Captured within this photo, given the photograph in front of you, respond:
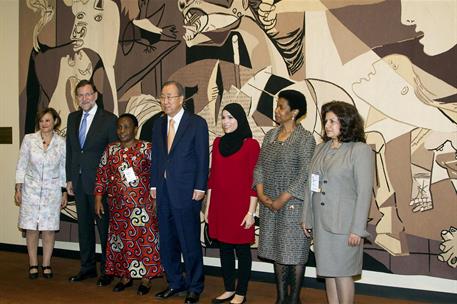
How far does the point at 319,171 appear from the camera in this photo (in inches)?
152

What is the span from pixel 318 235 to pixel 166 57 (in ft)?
9.96

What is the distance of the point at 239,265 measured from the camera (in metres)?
4.52

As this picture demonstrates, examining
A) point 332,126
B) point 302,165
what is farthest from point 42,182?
point 332,126

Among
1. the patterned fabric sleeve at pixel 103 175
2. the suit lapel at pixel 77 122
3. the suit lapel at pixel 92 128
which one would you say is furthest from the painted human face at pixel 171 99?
the suit lapel at pixel 77 122

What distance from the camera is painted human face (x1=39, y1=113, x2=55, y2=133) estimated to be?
5.67m

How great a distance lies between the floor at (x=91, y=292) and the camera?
4.77 meters

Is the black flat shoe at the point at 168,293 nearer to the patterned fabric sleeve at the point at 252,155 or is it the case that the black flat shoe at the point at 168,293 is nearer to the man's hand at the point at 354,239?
the patterned fabric sleeve at the point at 252,155

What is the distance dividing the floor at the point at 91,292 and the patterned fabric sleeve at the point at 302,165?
117cm

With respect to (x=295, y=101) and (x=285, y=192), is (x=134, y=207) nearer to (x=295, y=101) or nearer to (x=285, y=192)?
(x=285, y=192)

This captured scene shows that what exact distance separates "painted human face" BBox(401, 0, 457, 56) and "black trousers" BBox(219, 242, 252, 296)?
7.32 ft

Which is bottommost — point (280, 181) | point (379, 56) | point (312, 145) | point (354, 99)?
point (280, 181)

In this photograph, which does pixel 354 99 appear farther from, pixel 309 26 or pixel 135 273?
pixel 135 273

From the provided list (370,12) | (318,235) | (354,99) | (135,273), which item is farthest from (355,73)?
(135,273)

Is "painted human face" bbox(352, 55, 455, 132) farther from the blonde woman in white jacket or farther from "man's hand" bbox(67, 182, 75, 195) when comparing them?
the blonde woman in white jacket
